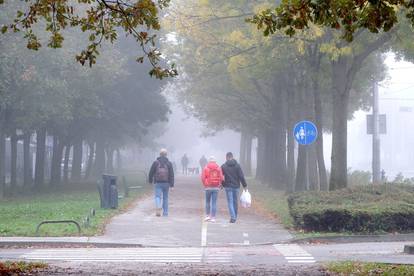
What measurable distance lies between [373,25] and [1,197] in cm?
3080

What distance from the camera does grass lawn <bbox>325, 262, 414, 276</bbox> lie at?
10.5 meters

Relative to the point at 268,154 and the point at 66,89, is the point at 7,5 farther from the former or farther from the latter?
the point at 268,154

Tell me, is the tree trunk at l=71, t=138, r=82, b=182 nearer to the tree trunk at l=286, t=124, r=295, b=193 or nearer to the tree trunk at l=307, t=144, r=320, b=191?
the tree trunk at l=286, t=124, r=295, b=193

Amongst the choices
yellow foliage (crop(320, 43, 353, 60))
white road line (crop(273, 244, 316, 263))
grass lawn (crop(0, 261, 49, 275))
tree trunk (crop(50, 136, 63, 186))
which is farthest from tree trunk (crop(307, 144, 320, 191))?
grass lawn (crop(0, 261, 49, 275))

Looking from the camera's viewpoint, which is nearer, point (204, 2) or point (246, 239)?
point (246, 239)

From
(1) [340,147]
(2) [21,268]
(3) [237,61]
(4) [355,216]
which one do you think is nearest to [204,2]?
(3) [237,61]

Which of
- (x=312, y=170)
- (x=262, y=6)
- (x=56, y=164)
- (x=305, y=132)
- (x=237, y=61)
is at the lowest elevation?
(x=312, y=170)

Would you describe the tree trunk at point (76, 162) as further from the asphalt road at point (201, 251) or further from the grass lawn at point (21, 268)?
the grass lawn at point (21, 268)

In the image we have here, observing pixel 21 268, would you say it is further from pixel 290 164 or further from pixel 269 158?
pixel 269 158

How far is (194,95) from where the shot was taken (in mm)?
48344

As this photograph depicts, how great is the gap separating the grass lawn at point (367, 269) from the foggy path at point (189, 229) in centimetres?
600

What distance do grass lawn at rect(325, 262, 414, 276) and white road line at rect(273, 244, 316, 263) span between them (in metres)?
1.53

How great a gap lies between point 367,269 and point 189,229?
377 inches

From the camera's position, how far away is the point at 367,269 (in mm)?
11195
